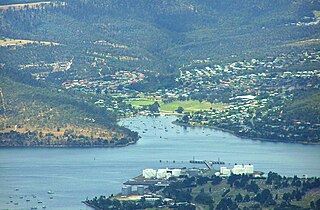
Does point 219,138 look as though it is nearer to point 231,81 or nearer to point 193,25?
point 231,81

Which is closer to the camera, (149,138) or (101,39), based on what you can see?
(149,138)

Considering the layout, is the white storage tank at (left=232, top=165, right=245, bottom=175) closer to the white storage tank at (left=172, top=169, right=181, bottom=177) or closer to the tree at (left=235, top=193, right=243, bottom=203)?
the white storage tank at (left=172, top=169, right=181, bottom=177)

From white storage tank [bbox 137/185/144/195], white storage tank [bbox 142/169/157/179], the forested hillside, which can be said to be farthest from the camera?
the forested hillside

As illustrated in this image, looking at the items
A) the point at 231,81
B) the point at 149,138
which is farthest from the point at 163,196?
the point at 231,81

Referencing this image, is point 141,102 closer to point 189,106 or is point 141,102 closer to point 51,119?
point 189,106

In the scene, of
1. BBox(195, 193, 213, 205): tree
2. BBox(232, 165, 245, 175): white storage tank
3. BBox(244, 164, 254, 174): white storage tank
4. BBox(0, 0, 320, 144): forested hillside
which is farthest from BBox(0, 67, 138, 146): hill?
BBox(195, 193, 213, 205): tree

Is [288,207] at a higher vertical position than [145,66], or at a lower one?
lower
